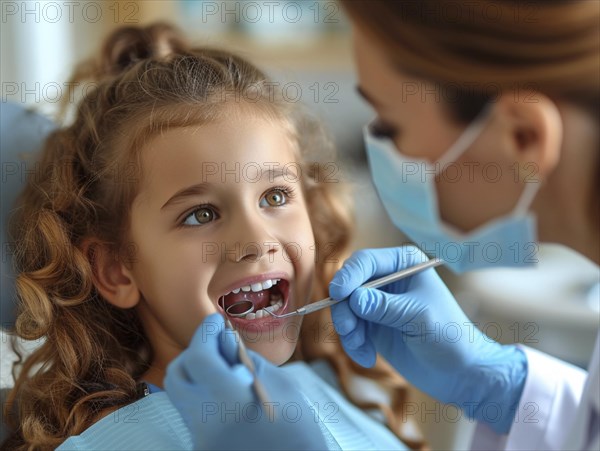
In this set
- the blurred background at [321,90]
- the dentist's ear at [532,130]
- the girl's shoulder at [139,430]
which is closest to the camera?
the dentist's ear at [532,130]

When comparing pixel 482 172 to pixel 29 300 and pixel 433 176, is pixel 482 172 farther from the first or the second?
pixel 29 300

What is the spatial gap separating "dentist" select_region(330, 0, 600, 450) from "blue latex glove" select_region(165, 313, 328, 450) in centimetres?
27

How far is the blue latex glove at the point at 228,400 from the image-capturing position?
1072 millimetres

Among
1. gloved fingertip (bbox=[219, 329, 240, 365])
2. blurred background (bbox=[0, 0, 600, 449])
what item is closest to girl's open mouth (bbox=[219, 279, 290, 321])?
gloved fingertip (bbox=[219, 329, 240, 365])

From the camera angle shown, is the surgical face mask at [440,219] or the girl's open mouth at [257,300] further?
the girl's open mouth at [257,300]

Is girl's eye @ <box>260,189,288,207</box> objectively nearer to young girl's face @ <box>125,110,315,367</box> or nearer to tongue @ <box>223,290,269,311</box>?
young girl's face @ <box>125,110,315,367</box>

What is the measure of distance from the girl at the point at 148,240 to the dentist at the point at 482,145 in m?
0.18

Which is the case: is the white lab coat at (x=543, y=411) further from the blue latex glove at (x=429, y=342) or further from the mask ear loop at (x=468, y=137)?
the mask ear loop at (x=468, y=137)

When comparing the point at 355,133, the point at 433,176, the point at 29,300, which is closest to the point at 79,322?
the point at 29,300

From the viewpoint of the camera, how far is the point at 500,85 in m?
1.04

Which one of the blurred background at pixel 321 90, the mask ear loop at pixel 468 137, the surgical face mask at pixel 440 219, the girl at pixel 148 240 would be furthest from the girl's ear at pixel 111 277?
the mask ear loop at pixel 468 137

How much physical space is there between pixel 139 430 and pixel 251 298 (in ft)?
0.97

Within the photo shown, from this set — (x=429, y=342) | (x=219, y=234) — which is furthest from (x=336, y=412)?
(x=219, y=234)

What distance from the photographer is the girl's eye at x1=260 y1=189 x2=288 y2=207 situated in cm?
142
